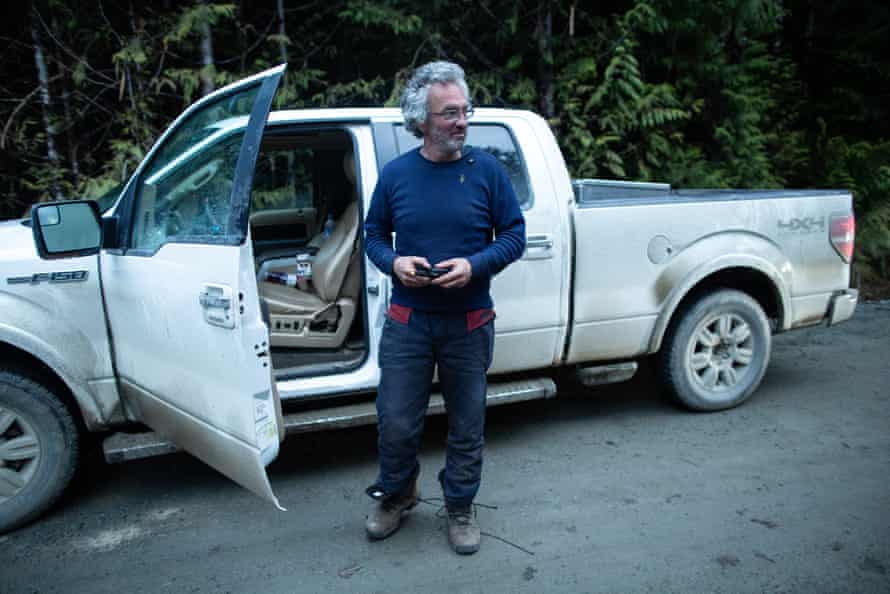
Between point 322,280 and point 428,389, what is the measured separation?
1.40 meters

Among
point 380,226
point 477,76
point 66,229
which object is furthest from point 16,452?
point 477,76

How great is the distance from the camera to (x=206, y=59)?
6.57 meters

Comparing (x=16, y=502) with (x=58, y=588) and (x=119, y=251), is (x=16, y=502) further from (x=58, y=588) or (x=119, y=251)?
(x=119, y=251)

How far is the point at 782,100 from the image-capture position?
899 centimetres

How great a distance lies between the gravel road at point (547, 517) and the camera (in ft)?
8.63

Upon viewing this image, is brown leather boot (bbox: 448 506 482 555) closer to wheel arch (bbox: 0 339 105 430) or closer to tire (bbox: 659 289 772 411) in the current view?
wheel arch (bbox: 0 339 105 430)

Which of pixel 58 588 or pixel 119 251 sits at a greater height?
pixel 119 251

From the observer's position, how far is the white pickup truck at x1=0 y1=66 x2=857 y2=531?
248 cm

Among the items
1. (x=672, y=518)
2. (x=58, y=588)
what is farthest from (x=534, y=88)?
(x=58, y=588)

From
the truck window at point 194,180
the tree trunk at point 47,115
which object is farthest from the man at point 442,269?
the tree trunk at point 47,115

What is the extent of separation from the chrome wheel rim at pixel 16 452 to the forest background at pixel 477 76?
381cm

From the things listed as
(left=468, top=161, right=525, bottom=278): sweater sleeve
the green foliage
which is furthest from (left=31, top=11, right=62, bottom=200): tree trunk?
(left=468, top=161, right=525, bottom=278): sweater sleeve

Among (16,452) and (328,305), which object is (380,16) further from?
(16,452)

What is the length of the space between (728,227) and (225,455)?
316 cm
